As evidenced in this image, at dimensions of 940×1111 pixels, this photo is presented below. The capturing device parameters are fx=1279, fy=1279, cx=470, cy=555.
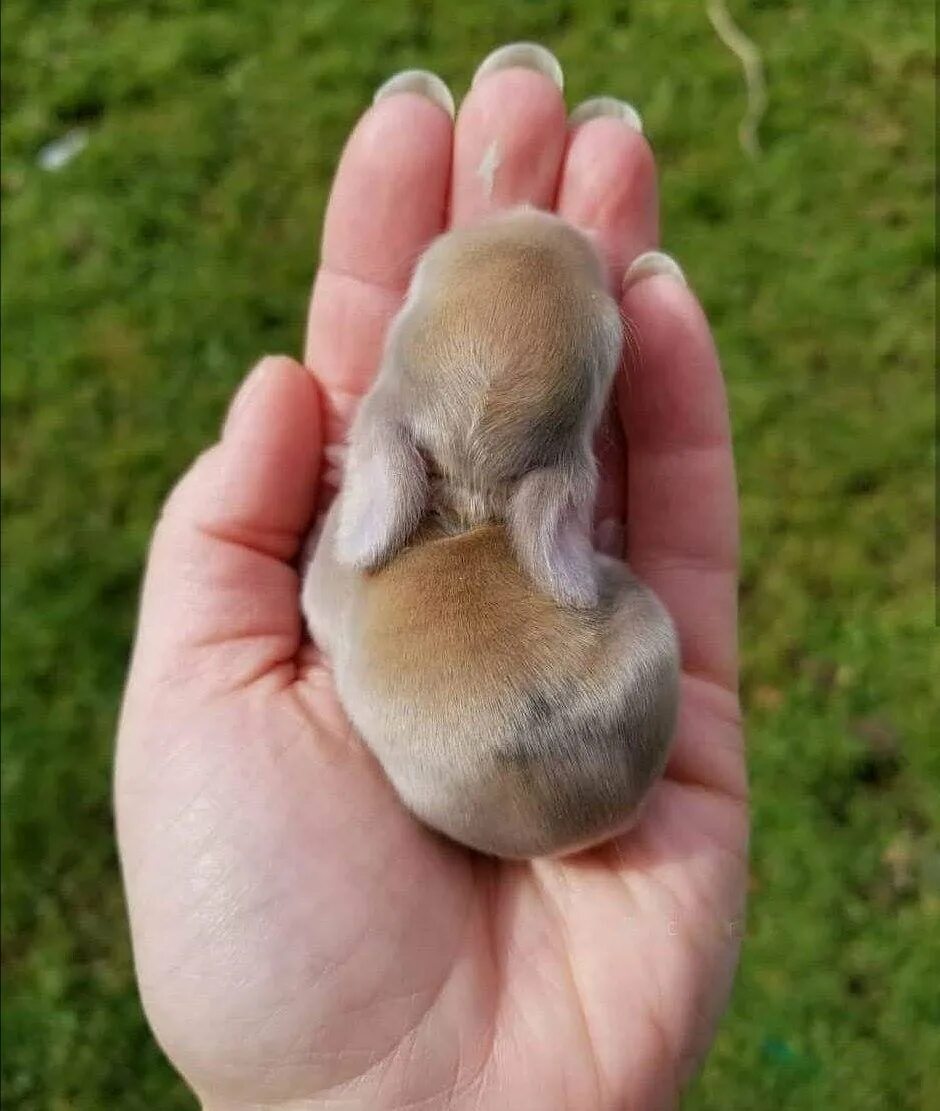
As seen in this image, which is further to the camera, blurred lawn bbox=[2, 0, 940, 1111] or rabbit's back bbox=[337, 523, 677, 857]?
blurred lawn bbox=[2, 0, 940, 1111]

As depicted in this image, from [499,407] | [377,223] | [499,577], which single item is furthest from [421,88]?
[499,577]

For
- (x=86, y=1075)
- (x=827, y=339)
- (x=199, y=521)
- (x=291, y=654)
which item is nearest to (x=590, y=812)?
(x=291, y=654)

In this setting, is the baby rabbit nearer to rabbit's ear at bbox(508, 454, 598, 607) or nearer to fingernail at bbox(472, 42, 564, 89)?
rabbit's ear at bbox(508, 454, 598, 607)

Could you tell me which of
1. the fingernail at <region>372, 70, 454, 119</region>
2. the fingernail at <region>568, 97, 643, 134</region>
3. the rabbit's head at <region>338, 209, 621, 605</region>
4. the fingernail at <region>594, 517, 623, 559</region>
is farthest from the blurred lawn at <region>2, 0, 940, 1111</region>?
the rabbit's head at <region>338, 209, 621, 605</region>

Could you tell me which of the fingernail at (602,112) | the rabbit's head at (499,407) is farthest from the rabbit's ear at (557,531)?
the fingernail at (602,112)

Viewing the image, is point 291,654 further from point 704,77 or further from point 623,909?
point 704,77

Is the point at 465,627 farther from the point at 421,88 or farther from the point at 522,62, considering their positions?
the point at 522,62
